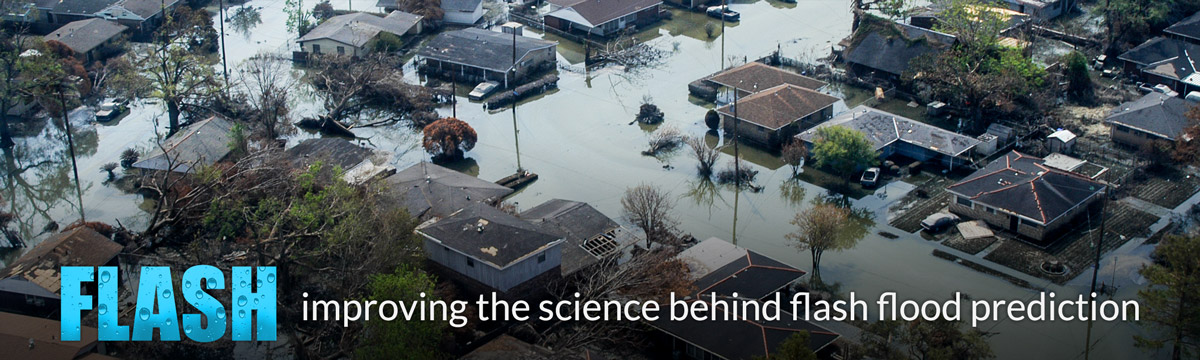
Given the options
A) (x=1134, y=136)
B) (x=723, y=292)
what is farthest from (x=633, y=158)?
(x=1134, y=136)

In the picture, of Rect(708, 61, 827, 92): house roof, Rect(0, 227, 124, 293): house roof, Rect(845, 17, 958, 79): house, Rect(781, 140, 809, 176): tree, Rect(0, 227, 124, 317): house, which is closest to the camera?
Rect(0, 227, 124, 317): house

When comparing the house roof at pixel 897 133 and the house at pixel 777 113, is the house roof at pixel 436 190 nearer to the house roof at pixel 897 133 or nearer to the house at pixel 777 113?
the house at pixel 777 113

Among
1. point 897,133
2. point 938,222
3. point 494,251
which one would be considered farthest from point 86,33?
point 938,222

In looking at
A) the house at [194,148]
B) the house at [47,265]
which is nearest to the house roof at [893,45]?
the house at [194,148]

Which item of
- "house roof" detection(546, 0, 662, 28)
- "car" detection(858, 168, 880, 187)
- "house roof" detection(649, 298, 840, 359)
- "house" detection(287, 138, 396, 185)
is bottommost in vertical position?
"car" detection(858, 168, 880, 187)

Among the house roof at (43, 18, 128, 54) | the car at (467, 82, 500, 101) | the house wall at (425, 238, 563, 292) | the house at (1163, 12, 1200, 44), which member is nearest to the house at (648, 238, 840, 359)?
the house wall at (425, 238, 563, 292)

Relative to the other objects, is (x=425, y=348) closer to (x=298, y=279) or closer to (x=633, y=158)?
(x=298, y=279)

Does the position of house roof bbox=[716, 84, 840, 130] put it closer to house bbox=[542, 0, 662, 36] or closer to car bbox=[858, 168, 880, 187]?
car bbox=[858, 168, 880, 187]

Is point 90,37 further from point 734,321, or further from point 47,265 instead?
point 734,321
